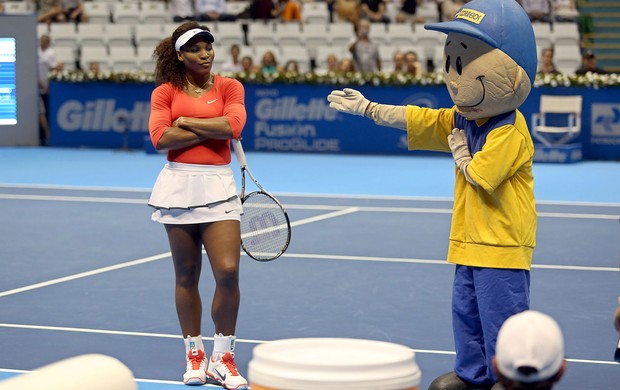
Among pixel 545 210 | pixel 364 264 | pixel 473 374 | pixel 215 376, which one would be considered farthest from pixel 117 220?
pixel 473 374

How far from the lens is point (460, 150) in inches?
227

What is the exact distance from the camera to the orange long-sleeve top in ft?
21.2

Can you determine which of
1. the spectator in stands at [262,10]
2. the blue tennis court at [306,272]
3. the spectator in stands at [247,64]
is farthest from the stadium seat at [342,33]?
the blue tennis court at [306,272]

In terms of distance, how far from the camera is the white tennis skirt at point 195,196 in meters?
6.37

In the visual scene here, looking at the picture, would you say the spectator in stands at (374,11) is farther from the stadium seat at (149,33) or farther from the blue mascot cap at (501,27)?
the blue mascot cap at (501,27)

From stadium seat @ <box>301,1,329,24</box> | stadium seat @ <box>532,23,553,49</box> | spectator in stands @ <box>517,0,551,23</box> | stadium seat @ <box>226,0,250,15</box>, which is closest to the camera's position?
stadium seat @ <box>532,23,553,49</box>

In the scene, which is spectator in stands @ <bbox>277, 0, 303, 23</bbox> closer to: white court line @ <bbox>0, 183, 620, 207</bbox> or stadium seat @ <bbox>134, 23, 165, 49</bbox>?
stadium seat @ <bbox>134, 23, 165, 49</bbox>

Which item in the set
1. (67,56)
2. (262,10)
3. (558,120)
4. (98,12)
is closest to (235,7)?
(262,10)

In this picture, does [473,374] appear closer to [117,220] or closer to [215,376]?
[215,376]

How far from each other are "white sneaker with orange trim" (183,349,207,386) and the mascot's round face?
207 centimetres

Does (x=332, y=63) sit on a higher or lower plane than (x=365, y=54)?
lower

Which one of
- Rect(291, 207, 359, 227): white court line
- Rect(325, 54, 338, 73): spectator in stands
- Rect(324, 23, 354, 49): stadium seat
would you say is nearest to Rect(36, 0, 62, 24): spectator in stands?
Rect(324, 23, 354, 49): stadium seat

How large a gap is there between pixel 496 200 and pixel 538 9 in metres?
17.6

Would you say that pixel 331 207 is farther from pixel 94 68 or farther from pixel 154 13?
pixel 154 13
